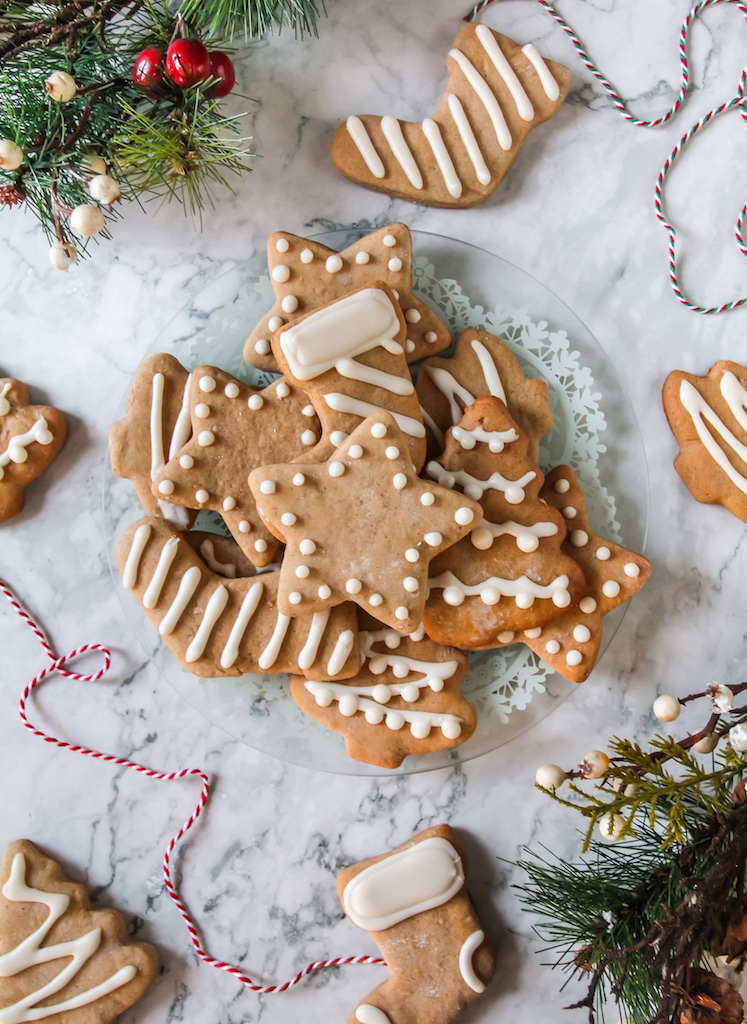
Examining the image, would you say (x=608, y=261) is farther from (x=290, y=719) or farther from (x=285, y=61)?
(x=290, y=719)

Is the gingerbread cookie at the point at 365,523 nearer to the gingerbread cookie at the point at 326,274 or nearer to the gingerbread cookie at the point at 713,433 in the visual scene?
the gingerbread cookie at the point at 326,274

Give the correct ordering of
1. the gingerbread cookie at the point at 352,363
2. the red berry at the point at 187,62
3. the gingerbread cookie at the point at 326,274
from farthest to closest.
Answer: the gingerbread cookie at the point at 326,274
the gingerbread cookie at the point at 352,363
the red berry at the point at 187,62

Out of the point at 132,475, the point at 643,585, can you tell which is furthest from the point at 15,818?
the point at 643,585

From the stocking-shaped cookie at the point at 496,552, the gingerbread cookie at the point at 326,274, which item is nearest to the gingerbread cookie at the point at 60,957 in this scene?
the stocking-shaped cookie at the point at 496,552

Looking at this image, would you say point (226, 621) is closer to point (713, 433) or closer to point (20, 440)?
point (20, 440)

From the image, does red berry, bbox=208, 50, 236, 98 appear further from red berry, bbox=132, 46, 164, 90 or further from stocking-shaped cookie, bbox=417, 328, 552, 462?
stocking-shaped cookie, bbox=417, 328, 552, 462

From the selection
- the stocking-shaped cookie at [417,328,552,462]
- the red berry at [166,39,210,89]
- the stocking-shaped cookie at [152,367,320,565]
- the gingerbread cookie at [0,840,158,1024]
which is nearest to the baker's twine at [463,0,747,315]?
the stocking-shaped cookie at [417,328,552,462]

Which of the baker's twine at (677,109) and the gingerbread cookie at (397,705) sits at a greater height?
the baker's twine at (677,109)
